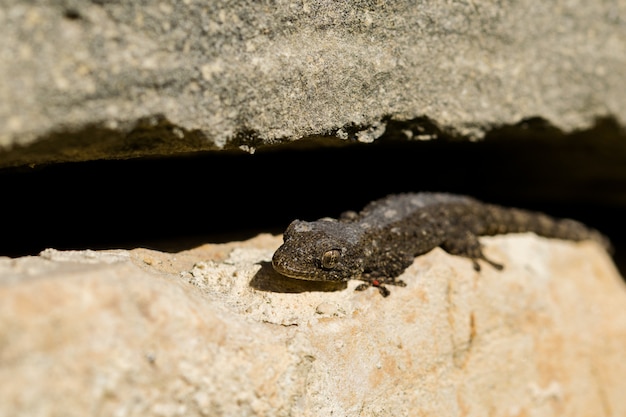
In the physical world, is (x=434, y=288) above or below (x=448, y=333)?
above

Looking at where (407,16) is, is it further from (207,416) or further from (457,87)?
(207,416)

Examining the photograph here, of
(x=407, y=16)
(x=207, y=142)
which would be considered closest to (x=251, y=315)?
(x=207, y=142)

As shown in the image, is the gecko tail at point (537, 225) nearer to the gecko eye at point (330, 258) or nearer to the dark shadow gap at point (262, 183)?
the dark shadow gap at point (262, 183)

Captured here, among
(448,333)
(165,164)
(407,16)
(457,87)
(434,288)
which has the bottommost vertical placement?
(448,333)

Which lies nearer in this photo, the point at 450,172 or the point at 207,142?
the point at 207,142

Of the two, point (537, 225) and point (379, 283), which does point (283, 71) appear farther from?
point (537, 225)

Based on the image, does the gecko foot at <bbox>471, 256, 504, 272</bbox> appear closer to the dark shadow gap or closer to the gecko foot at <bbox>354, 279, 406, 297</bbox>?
the gecko foot at <bbox>354, 279, 406, 297</bbox>

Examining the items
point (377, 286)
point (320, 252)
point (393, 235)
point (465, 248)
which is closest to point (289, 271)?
point (320, 252)

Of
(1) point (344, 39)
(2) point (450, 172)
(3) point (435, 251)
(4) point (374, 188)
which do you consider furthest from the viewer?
(2) point (450, 172)

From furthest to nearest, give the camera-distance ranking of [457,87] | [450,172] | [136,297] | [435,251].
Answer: [450,172], [435,251], [457,87], [136,297]
